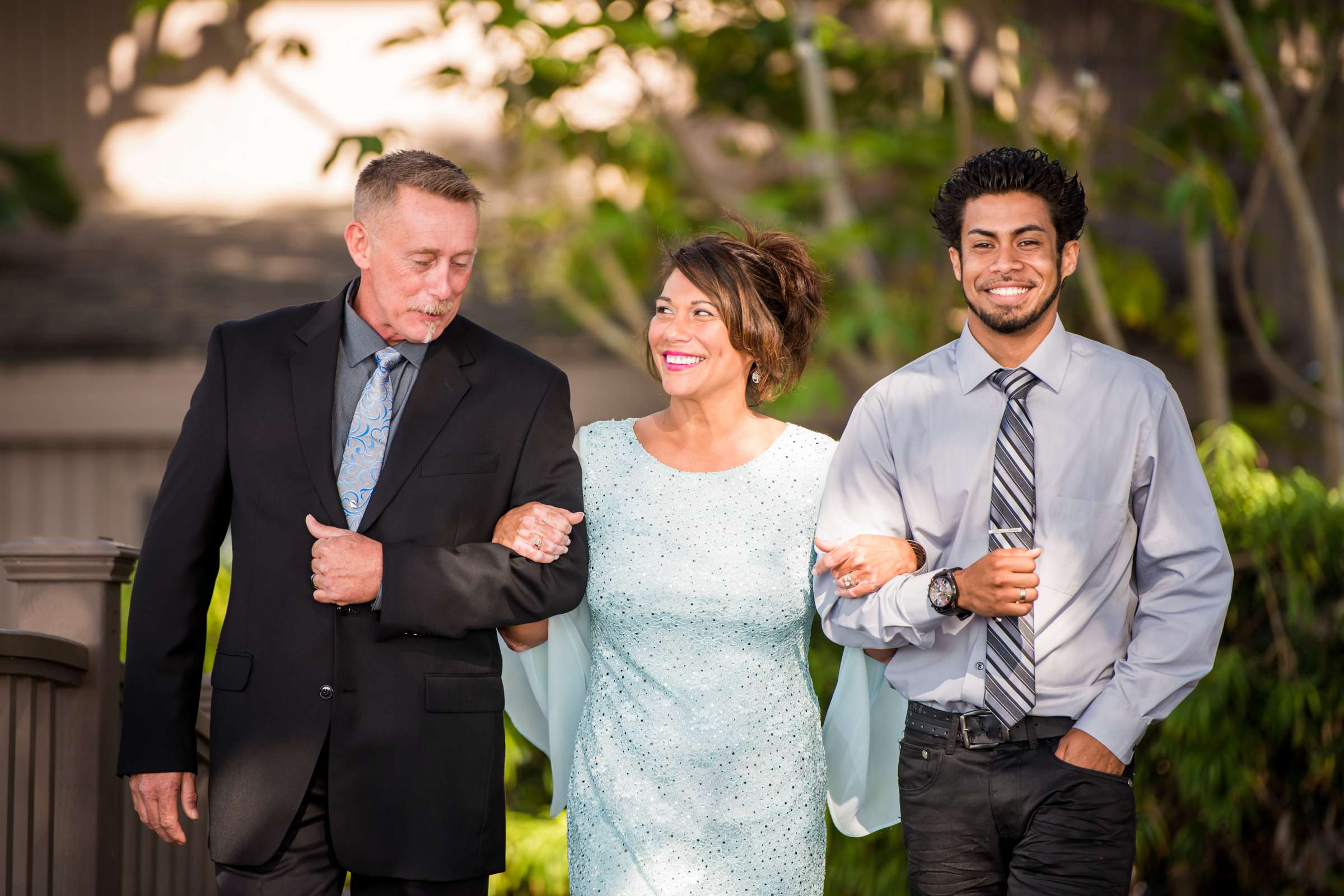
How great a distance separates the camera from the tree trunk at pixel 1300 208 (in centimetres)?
621

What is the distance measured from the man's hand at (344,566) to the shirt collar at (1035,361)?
4.28ft

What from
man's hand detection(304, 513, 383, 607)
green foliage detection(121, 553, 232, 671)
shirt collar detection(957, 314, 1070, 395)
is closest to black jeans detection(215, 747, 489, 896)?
man's hand detection(304, 513, 383, 607)

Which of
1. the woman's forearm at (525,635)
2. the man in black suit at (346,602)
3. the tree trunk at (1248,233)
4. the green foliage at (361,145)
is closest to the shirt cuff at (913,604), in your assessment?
the man in black suit at (346,602)

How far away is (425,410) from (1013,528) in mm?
1258

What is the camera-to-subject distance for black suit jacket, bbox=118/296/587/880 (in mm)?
2779

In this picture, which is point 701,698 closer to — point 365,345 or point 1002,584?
point 1002,584

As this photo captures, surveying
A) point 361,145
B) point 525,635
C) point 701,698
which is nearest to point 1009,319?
point 701,698

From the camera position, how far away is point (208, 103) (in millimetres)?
10484

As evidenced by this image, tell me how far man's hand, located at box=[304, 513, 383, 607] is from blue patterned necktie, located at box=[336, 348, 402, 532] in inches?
3.3

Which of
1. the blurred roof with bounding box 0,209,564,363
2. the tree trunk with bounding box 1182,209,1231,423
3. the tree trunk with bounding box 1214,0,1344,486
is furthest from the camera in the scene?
the blurred roof with bounding box 0,209,564,363

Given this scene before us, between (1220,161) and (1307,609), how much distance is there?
4.59m

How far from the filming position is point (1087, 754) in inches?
108

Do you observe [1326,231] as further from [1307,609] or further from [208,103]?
[208,103]

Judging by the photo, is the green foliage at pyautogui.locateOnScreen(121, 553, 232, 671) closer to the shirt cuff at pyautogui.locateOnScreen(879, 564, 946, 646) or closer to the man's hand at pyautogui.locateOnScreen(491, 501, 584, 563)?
the man's hand at pyautogui.locateOnScreen(491, 501, 584, 563)
